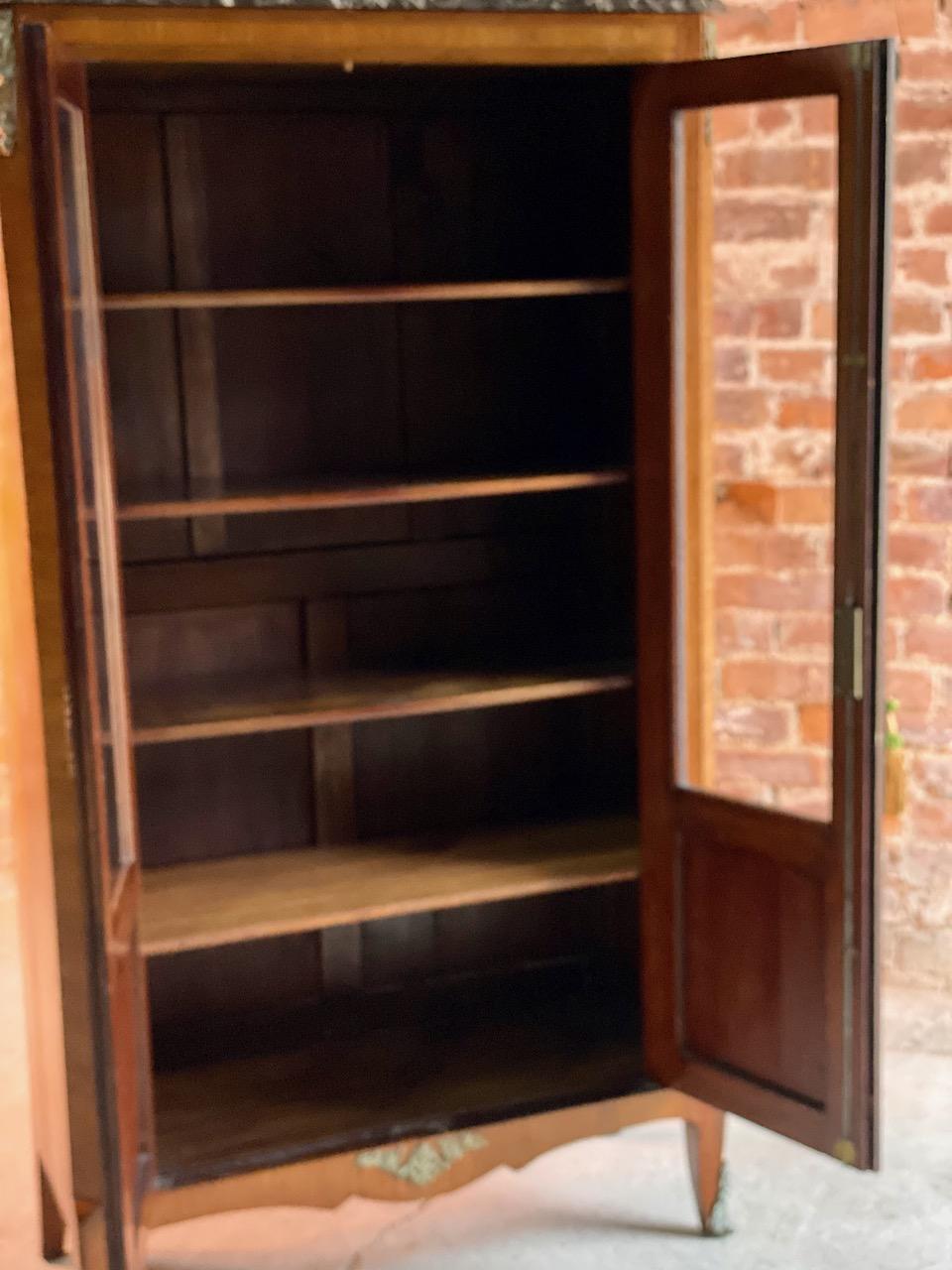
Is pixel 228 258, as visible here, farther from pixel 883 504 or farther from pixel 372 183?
pixel 883 504

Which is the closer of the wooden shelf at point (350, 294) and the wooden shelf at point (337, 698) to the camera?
the wooden shelf at point (350, 294)

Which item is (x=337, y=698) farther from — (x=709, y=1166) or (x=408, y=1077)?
(x=709, y=1166)

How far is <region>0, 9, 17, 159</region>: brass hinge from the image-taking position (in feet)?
6.74

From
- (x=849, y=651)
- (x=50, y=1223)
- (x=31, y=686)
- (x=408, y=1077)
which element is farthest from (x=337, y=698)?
(x=50, y=1223)

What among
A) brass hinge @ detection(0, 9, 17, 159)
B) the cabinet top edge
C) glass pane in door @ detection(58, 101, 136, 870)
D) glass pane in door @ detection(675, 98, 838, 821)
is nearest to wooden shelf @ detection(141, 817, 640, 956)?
glass pane in door @ detection(58, 101, 136, 870)

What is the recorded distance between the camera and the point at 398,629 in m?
3.02

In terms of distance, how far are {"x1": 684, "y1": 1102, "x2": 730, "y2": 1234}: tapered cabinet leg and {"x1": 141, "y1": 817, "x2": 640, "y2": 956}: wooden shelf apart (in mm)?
457

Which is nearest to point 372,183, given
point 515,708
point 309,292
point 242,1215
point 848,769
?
point 309,292

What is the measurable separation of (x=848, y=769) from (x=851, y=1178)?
3.60 ft

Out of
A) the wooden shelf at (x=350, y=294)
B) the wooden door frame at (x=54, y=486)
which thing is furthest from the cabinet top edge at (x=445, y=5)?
the wooden shelf at (x=350, y=294)

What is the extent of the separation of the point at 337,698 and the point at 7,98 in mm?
1107

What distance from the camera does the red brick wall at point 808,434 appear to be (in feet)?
11.0

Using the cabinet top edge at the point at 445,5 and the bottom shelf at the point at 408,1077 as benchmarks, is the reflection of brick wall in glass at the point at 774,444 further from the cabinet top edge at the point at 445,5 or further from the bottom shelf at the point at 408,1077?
the cabinet top edge at the point at 445,5

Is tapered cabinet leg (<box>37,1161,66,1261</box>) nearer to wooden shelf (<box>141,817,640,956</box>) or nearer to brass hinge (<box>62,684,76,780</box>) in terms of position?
wooden shelf (<box>141,817,640,956</box>)
